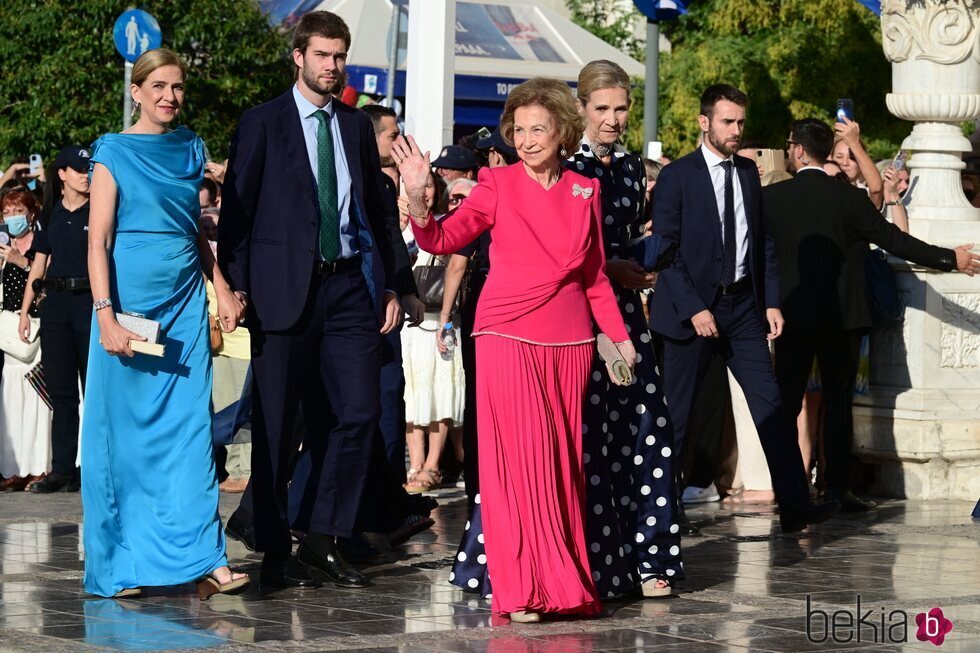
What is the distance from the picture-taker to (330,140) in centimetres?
866

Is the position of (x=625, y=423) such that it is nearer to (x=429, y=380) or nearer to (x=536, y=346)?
(x=536, y=346)

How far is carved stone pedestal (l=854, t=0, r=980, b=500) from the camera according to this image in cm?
1242

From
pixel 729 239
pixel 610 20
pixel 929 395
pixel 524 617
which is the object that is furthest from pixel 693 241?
pixel 610 20

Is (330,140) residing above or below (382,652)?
above

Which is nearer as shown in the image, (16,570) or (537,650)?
(537,650)

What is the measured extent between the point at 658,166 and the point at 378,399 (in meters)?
5.38

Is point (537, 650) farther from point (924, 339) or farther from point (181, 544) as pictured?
point (924, 339)

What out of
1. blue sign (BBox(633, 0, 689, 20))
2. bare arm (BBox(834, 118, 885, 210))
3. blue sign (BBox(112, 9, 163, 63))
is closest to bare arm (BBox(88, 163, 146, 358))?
bare arm (BBox(834, 118, 885, 210))

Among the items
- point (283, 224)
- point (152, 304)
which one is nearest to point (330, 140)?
point (283, 224)

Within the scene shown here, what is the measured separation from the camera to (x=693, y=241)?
34.0ft

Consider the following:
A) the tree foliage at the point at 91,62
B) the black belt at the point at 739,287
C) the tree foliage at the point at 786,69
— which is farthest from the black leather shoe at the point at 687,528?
the tree foliage at the point at 786,69

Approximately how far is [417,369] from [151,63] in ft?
16.8

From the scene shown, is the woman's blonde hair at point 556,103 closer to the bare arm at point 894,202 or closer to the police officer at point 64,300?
the bare arm at point 894,202

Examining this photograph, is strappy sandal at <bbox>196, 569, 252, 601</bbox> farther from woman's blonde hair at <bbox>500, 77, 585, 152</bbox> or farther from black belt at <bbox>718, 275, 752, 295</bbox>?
black belt at <bbox>718, 275, 752, 295</bbox>
